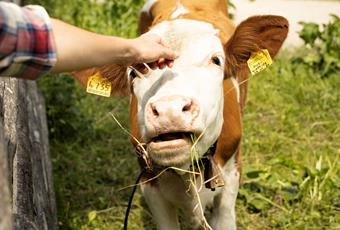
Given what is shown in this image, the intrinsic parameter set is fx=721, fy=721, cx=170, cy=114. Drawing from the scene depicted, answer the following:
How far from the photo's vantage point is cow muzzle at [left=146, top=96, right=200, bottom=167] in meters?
2.71

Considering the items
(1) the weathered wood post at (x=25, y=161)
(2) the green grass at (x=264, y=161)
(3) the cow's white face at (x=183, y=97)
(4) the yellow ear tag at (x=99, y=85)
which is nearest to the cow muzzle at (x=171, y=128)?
(3) the cow's white face at (x=183, y=97)

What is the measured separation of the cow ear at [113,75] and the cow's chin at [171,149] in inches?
22.1

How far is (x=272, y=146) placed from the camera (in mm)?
5348

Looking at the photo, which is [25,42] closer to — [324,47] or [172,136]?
[172,136]

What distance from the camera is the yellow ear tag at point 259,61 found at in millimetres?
3344

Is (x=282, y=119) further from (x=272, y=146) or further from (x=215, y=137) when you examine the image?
(x=215, y=137)

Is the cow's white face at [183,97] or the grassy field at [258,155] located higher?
the cow's white face at [183,97]

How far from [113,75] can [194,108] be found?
25.3 inches

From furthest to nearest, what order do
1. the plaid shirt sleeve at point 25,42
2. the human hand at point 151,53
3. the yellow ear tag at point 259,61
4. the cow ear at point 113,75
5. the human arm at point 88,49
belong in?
the yellow ear tag at point 259,61
the cow ear at point 113,75
the human hand at point 151,53
the human arm at point 88,49
the plaid shirt sleeve at point 25,42

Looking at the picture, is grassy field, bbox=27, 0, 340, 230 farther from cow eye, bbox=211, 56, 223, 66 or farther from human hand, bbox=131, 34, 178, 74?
human hand, bbox=131, 34, 178, 74

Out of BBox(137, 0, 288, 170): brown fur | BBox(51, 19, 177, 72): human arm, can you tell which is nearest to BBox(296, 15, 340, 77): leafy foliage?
BBox(137, 0, 288, 170): brown fur

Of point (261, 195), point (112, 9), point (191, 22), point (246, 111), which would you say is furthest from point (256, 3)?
point (191, 22)

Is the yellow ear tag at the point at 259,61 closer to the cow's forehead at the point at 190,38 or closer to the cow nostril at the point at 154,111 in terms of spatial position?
the cow's forehead at the point at 190,38

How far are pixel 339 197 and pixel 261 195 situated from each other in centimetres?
48
